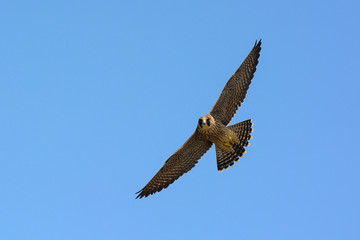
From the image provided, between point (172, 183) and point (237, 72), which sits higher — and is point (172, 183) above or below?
below

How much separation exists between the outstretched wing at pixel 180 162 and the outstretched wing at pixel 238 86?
864 millimetres

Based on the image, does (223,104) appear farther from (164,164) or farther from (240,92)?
(164,164)

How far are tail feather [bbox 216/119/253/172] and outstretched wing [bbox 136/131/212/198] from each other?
1.68 ft

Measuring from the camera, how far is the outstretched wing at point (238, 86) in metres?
14.4

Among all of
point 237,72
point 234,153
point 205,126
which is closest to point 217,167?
point 234,153

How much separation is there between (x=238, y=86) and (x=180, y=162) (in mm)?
2445

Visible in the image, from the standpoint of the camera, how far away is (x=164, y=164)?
1496 centimetres

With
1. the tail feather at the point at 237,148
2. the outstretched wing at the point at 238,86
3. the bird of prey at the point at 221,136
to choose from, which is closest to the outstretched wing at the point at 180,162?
the bird of prey at the point at 221,136

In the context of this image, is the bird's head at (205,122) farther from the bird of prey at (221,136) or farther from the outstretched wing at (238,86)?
the outstretched wing at (238,86)

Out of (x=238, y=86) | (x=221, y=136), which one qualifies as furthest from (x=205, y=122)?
(x=238, y=86)

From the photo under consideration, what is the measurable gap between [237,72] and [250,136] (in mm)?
1690

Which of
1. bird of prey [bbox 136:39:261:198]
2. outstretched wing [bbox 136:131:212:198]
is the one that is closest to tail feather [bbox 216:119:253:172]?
bird of prey [bbox 136:39:261:198]

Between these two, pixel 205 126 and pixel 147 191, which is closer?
pixel 205 126

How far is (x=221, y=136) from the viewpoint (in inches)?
573
